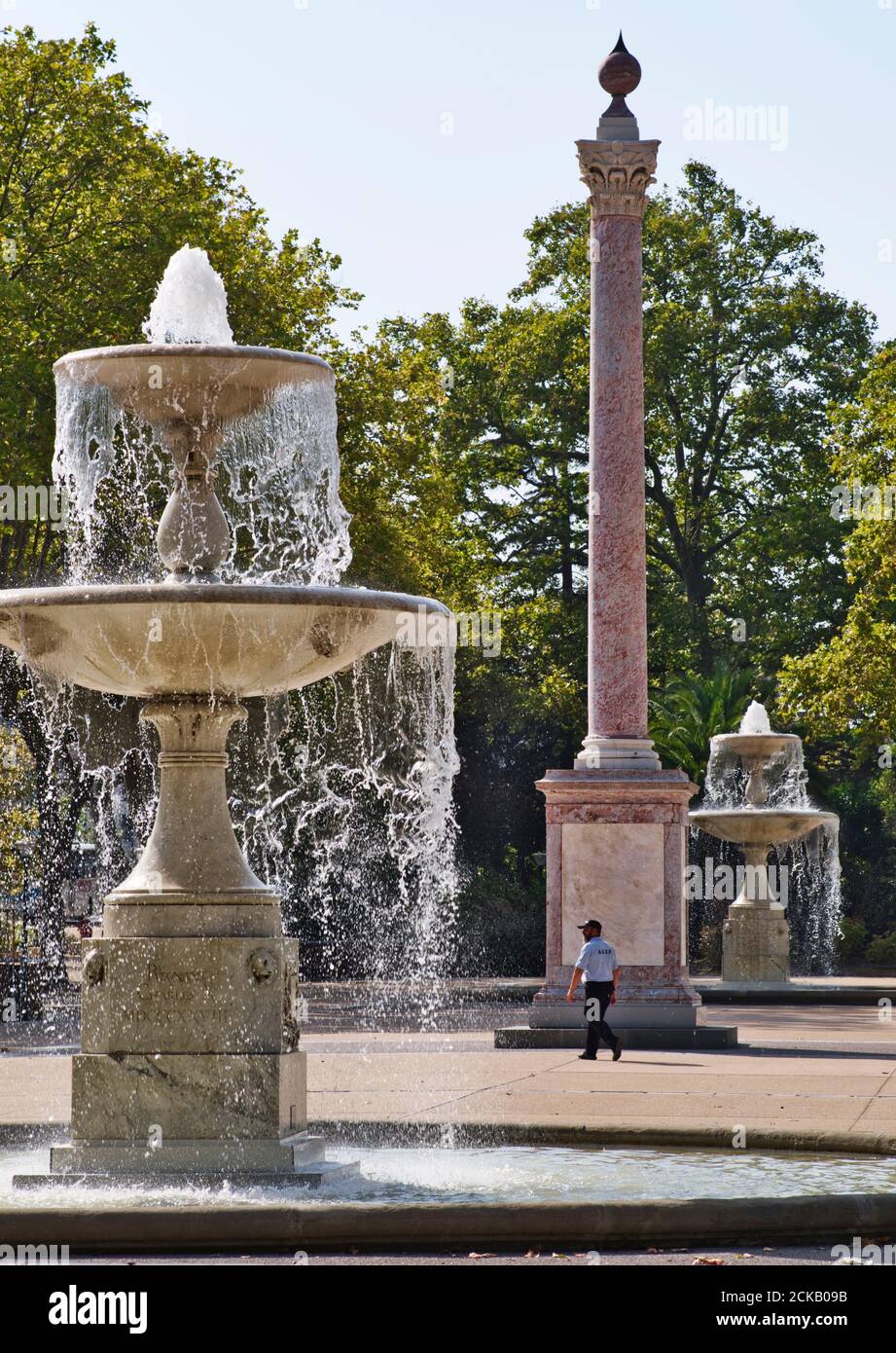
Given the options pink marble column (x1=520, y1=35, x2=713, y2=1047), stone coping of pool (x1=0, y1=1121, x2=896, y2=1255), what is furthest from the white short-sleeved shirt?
stone coping of pool (x1=0, y1=1121, x2=896, y2=1255)

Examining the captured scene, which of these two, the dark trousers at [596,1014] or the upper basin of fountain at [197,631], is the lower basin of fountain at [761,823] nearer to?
the dark trousers at [596,1014]

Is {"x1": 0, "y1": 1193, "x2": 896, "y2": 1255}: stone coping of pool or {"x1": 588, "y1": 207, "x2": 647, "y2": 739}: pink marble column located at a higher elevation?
{"x1": 588, "y1": 207, "x2": 647, "y2": 739}: pink marble column

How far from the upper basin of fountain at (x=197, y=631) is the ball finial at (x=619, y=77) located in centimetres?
1106

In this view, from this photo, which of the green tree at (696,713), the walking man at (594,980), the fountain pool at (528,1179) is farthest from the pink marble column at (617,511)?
the green tree at (696,713)

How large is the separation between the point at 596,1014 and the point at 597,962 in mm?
378

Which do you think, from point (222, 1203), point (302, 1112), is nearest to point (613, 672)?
point (302, 1112)

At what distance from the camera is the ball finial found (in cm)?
1920

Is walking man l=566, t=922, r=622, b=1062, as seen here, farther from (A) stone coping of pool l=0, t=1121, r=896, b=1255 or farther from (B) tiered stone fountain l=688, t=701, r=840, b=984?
Result: (B) tiered stone fountain l=688, t=701, r=840, b=984

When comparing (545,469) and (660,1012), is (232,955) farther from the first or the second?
(545,469)

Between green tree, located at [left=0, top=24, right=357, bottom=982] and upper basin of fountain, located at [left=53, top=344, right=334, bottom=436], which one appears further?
green tree, located at [left=0, top=24, right=357, bottom=982]

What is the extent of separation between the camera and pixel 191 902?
30.2ft

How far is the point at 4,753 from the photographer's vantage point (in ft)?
91.5

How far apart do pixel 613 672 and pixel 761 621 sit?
27.0 metres

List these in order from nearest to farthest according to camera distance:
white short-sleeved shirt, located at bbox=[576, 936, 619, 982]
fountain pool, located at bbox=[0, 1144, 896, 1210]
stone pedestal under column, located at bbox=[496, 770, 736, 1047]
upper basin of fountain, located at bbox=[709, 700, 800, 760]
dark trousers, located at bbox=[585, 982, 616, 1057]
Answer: fountain pool, located at bbox=[0, 1144, 896, 1210], dark trousers, located at bbox=[585, 982, 616, 1057], white short-sleeved shirt, located at bbox=[576, 936, 619, 982], stone pedestal under column, located at bbox=[496, 770, 736, 1047], upper basin of fountain, located at bbox=[709, 700, 800, 760]
